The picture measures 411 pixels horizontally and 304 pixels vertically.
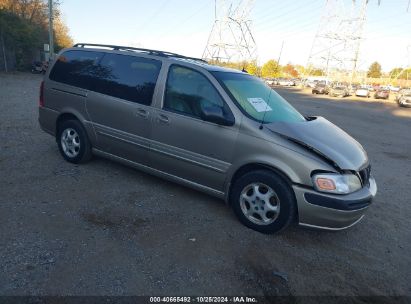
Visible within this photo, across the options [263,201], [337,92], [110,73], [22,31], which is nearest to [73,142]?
[110,73]

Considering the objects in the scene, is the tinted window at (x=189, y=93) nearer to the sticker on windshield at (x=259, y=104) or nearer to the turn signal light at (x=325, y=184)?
the sticker on windshield at (x=259, y=104)

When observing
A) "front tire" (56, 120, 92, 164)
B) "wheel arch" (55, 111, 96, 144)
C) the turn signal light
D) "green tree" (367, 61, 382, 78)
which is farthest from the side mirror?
"green tree" (367, 61, 382, 78)

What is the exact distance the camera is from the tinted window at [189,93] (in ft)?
13.5

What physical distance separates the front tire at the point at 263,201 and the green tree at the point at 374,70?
137 m

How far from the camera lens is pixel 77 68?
5262 millimetres

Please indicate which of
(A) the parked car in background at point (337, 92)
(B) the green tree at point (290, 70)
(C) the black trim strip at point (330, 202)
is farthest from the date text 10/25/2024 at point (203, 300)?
(B) the green tree at point (290, 70)

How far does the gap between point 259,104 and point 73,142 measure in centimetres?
299

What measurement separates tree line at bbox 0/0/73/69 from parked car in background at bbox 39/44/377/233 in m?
28.6

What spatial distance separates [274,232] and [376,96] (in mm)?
44222

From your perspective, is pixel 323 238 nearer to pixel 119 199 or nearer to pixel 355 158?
pixel 355 158

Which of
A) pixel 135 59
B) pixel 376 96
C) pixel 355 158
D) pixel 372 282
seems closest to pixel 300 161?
pixel 355 158

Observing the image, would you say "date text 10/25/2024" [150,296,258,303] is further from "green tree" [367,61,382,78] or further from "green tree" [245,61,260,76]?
"green tree" [367,61,382,78]

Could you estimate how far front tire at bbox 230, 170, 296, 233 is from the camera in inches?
143

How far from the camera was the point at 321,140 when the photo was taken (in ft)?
12.8
